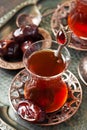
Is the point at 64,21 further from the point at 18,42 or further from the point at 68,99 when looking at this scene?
the point at 68,99

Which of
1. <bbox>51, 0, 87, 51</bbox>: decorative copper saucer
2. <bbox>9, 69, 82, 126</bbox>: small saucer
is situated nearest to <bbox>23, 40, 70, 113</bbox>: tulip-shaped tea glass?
<bbox>9, 69, 82, 126</bbox>: small saucer

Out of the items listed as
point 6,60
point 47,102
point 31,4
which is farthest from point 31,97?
point 31,4

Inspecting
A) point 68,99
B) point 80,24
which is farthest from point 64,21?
point 68,99

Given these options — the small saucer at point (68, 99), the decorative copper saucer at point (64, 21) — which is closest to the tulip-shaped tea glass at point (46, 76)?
the small saucer at point (68, 99)

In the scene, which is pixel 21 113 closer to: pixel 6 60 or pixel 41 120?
pixel 41 120

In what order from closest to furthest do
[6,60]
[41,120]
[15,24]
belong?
[41,120]
[6,60]
[15,24]
